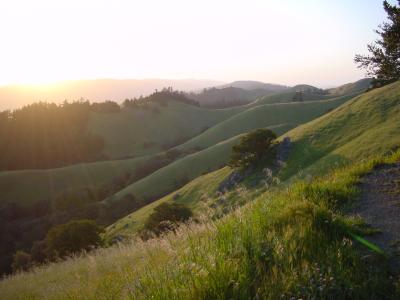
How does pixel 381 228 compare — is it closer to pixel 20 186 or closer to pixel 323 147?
pixel 323 147

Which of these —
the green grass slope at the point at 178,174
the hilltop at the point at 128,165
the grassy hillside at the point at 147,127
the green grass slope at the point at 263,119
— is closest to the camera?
the hilltop at the point at 128,165

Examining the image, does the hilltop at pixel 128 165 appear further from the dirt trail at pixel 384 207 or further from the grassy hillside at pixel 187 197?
the dirt trail at pixel 384 207

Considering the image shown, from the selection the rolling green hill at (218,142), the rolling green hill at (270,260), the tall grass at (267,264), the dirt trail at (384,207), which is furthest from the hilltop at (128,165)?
the tall grass at (267,264)

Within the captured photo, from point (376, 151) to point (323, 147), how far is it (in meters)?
9.32

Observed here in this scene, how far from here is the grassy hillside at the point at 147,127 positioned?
123m

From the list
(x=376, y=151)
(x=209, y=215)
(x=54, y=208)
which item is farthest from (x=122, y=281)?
(x=54, y=208)

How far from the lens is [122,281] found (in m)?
7.46

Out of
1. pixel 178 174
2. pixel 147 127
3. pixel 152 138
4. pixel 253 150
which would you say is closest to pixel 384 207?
pixel 253 150

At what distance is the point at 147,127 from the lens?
132m

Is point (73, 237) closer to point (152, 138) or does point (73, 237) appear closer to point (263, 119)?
point (263, 119)

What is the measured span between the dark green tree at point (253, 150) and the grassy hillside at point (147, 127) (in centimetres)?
7508

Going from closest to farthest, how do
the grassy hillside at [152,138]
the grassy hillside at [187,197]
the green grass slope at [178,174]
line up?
the grassy hillside at [187,197] → the green grass slope at [178,174] → the grassy hillside at [152,138]

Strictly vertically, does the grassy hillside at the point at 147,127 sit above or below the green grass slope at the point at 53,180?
above

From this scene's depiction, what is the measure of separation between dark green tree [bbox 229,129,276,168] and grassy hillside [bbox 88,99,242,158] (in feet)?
246
